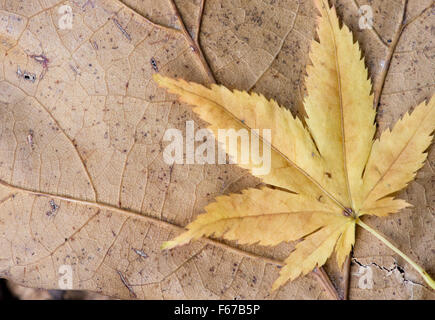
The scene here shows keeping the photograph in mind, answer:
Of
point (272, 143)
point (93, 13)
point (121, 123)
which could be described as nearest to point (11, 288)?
point (121, 123)

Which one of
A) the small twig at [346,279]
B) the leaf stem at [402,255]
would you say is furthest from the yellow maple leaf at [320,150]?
the small twig at [346,279]

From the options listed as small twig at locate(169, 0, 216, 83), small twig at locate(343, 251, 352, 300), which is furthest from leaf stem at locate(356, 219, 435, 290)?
small twig at locate(169, 0, 216, 83)

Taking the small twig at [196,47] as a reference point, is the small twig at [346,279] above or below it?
below

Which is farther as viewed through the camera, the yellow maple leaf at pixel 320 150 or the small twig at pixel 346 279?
the small twig at pixel 346 279

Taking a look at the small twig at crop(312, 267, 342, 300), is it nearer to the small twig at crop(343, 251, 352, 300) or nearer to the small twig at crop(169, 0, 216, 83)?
the small twig at crop(343, 251, 352, 300)

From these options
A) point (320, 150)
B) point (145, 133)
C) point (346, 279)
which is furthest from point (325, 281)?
point (145, 133)

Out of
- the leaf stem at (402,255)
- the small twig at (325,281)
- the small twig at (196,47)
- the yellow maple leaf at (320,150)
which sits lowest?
the small twig at (325,281)

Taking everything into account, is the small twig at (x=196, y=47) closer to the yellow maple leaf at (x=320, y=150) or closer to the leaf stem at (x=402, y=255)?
the yellow maple leaf at (x=320, y=150)

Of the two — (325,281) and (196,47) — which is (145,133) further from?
(325,281)
